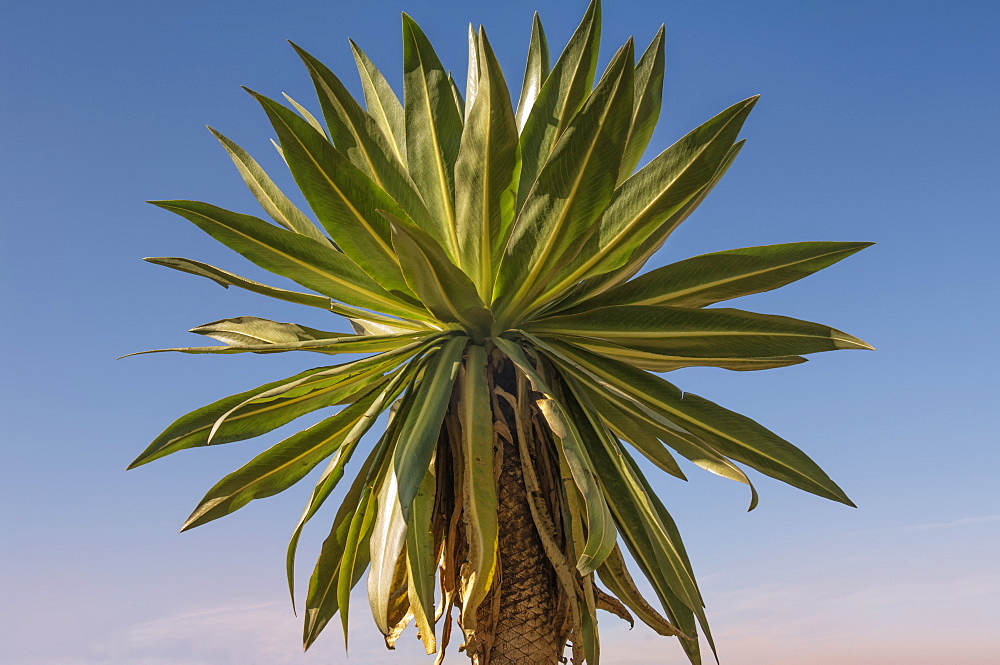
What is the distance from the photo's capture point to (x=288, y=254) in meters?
2.72

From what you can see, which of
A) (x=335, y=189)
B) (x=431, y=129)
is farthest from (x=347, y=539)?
(x=431, y=129)

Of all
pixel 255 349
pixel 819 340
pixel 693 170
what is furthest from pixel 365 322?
pixel 819 340

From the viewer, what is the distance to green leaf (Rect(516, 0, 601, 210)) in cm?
259

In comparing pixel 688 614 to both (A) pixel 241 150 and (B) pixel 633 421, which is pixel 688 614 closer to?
(B) pixel 633 421

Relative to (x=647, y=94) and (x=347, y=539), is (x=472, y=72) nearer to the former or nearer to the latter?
(x=647, y=94)

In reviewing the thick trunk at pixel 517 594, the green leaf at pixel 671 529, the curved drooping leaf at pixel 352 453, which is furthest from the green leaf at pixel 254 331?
the green leaf at pixel 671 529

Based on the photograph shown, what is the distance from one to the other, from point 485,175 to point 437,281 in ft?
1.18

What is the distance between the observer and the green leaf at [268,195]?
323 cm

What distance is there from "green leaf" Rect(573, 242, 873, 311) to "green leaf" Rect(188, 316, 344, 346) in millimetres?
1023

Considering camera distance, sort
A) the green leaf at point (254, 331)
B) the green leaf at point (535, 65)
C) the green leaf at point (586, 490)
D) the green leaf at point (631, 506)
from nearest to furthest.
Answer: the green leaf at point (586, 490) < the green leaf at point (631, 506) < the green leaf at point (254, 331) < the green leaf at point (535, 65)

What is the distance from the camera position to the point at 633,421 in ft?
9.51

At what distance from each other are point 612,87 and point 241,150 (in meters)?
1.65

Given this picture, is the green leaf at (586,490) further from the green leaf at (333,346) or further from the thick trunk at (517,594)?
the green leaf at (333,346)

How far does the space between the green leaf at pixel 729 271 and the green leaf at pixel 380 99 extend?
3.45 ft
